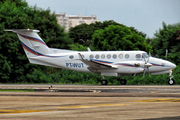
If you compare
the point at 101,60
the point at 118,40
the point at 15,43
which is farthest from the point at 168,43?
the point at 15,43

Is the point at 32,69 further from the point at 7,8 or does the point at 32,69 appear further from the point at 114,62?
the point at 114,62

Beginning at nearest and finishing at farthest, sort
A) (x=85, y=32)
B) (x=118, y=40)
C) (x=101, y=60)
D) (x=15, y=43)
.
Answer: (x=101, y=60) < (x=15, y=43) < (x=118, y=40) < (x=85, y=32)

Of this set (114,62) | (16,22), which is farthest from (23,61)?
(114,62)

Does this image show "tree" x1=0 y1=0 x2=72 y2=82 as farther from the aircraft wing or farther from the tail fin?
the aircraft wing

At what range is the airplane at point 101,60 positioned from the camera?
74.8 ft

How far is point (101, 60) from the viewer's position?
23.8 meters

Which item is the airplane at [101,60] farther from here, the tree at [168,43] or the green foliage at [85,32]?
the green foliage at [85,32]

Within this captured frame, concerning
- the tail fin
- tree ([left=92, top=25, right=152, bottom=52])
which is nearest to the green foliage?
tree ([left=92, top=25, right=152, bottom=52])

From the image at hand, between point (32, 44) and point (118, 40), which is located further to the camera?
point (118, 40)

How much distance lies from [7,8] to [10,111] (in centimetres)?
3062

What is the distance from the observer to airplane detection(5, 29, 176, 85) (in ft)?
74.8

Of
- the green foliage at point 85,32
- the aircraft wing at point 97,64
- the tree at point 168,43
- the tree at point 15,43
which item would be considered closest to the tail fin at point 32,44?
the aircraft wing at point 97,64

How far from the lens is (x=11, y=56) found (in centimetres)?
3300

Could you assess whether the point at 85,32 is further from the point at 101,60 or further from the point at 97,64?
the point at 97,64
